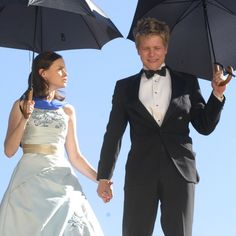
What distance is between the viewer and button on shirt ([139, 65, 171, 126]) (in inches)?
241

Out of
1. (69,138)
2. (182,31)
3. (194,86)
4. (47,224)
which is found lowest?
(47,224)

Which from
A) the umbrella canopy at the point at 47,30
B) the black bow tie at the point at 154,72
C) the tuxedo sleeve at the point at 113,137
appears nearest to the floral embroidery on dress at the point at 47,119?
the umbrella canopy at the point at 47,30

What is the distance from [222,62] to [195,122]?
88cm

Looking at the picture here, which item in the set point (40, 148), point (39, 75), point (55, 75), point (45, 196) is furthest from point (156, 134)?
point (39, 75)

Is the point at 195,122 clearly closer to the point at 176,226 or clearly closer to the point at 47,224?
the point at 176,226

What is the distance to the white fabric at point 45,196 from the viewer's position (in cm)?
618

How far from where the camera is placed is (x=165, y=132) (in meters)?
6.02

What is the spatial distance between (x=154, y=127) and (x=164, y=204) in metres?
0.66

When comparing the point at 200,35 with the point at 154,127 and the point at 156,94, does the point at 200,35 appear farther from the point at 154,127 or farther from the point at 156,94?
the point at 154,127

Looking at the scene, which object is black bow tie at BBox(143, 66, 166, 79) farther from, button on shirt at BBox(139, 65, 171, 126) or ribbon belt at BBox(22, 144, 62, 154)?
ribbon belt at BBox(22, 144, 62, 154)

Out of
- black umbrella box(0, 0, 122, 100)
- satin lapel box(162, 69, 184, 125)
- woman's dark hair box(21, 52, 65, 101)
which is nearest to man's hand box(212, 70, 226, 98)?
satin lapel box(162, 69, 184, 125)

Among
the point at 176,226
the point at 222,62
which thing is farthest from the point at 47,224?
the point at 222,62

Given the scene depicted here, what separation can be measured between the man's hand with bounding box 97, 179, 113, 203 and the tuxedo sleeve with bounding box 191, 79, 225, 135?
0.92 m

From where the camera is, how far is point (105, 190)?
6.17 metres
